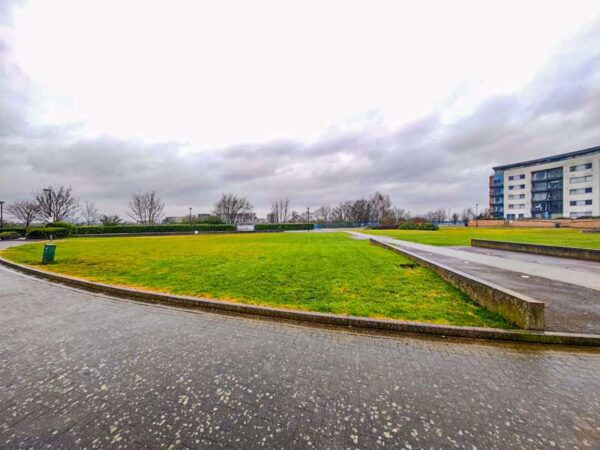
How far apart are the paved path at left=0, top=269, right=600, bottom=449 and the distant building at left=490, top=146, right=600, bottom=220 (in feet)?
282

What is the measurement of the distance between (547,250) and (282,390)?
16.6 metres

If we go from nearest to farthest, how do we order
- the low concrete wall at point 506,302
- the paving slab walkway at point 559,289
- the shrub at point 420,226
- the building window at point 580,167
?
1. the low concrete wall at point 506,302
2. the paving slab walkway at point 559,289
3. the shrub at point 420,226
4. the building window at point 580,167

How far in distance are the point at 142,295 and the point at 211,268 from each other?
3.23 meters

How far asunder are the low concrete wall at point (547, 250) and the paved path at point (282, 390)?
448 inches

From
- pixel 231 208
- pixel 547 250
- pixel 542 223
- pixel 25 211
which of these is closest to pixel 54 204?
pixel 25 211

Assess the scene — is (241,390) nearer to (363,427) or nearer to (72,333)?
(363,427)

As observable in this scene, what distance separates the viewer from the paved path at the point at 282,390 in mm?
2096

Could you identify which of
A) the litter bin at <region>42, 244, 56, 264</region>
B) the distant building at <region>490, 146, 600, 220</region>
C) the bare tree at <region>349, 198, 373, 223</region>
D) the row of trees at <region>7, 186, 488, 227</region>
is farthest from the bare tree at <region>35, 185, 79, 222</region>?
the distant building at <region>490, 146, 600, 220</region>

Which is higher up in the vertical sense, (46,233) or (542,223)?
(542,223)

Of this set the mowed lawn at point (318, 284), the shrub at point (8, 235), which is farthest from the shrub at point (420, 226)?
the shrub at point (8, 235)

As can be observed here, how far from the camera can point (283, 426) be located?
2.20 m

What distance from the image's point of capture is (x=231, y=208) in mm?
72250

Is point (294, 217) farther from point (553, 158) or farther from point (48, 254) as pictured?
point (48, 254)

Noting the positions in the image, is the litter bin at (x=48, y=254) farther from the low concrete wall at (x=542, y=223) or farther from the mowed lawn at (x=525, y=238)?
the low concrete wall at (x=542, y=223)
